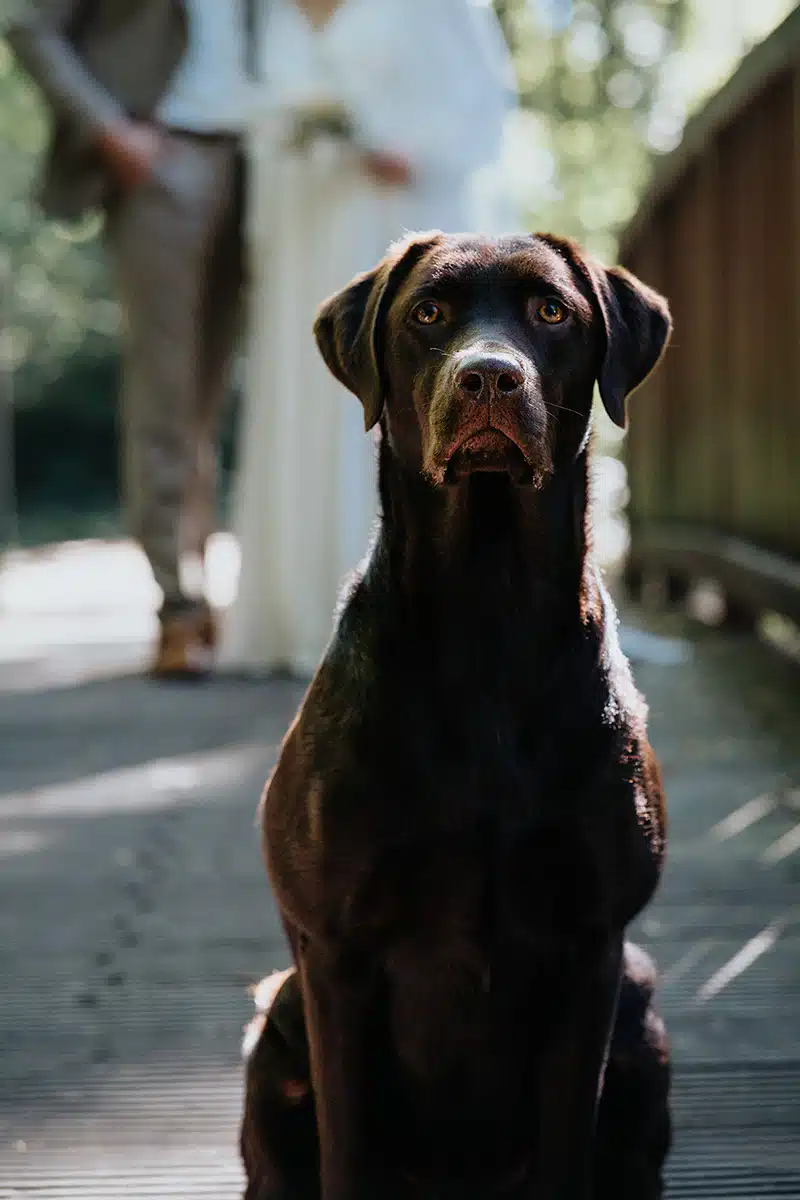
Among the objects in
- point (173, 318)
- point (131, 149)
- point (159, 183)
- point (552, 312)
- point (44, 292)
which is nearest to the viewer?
point (552, 312)

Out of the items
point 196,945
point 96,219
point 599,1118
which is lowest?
point 196,945

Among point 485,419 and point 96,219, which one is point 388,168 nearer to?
point 485,419

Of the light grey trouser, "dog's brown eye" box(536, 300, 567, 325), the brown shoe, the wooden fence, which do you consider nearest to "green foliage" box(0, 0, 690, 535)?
the wooden fence

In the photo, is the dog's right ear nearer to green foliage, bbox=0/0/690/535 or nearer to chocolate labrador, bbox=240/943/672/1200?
chocolate labrador, bbox=240/943/672/1200

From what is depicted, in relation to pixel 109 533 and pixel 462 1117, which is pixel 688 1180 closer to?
pixel 462 1117

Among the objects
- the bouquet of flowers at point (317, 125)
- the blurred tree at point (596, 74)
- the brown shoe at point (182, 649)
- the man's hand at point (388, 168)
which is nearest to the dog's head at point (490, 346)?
the man's hand at point (388, 168)

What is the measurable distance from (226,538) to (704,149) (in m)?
10.4

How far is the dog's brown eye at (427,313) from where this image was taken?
1934 millimetres

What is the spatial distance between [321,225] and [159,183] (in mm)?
590

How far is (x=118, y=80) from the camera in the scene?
569 cm

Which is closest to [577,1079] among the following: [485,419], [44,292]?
[485,419]

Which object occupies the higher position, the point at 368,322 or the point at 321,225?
the point at 321,225

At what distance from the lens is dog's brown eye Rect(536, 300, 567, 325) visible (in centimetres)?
192

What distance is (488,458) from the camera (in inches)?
72.5
